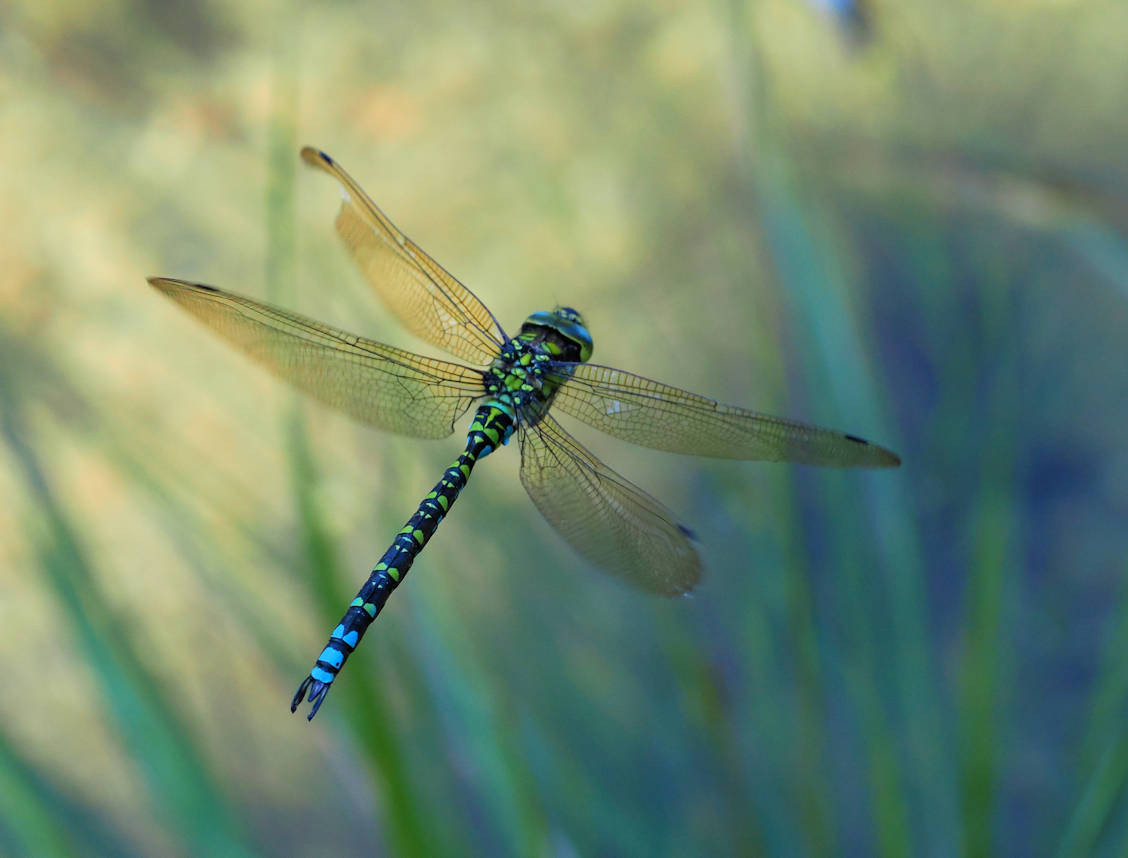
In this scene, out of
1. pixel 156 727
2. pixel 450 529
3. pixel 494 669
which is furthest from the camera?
pixel 450 529

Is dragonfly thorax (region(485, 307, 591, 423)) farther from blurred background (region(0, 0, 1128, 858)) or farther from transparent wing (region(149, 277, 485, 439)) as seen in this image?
blurred background (region(0, 0, 1128, 858))

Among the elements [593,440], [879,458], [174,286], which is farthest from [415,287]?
[593,440]

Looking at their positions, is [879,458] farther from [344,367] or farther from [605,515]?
[344,367]

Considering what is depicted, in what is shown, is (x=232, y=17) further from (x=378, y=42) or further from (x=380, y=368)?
(x=380, y=368)

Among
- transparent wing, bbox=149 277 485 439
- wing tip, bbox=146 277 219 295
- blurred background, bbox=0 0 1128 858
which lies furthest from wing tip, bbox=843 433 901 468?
wing tip, bbox=146 277 219 295

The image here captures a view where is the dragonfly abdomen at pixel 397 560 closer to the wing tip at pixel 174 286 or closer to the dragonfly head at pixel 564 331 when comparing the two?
the dragonfly head at pixel 564 331

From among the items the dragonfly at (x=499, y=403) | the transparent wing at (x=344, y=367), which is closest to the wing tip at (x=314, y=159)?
the dragonfly at (x=499, y=403)

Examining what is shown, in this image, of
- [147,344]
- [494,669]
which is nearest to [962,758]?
[494,669]
